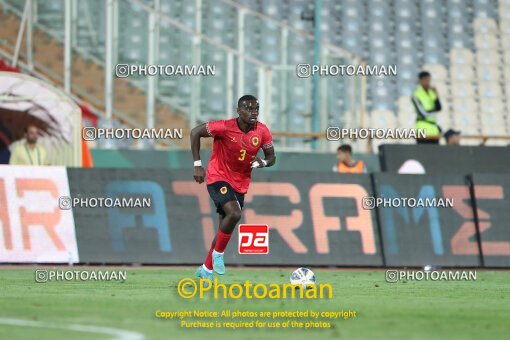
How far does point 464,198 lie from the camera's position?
21.1 metres

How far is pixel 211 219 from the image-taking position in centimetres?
2028

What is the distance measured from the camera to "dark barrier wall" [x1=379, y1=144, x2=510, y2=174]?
23.4 m

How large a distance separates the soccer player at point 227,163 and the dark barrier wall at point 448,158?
8.36 metres

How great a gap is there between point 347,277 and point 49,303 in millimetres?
6524

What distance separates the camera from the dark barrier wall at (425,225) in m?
20.6

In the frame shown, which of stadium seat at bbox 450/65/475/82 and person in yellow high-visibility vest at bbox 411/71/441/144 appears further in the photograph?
stadium seat at bbox 450/65/475/82

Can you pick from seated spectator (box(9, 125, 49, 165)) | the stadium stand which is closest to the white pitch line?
seated spectator (box(9, 125, 49, 165))

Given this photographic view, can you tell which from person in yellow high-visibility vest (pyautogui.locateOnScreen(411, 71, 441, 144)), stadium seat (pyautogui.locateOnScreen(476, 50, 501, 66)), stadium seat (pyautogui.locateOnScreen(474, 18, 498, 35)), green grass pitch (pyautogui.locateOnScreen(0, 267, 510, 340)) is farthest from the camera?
stadium seat (pyautogui.locateOnScreen(474, 18, 498, 35))

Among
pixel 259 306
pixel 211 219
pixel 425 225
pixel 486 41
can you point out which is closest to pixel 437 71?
pixel 486 41

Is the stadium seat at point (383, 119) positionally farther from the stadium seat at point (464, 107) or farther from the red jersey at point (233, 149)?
the red jersey at point (233, 149)

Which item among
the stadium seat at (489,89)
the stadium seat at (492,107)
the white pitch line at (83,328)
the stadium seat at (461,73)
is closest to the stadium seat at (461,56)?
the stadium seat at (461,73)

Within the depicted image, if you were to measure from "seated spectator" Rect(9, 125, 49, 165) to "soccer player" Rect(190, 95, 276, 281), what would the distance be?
286 inches

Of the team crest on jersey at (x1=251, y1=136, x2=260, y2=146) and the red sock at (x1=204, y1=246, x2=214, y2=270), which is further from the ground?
→ the team crest on jersey at (x1=251, y1=136, x2=260, y2=146)

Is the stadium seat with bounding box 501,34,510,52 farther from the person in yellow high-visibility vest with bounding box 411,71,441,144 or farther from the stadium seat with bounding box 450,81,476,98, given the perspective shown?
the person in yellow high-visibility vest with bounding box 411,71,441,144
